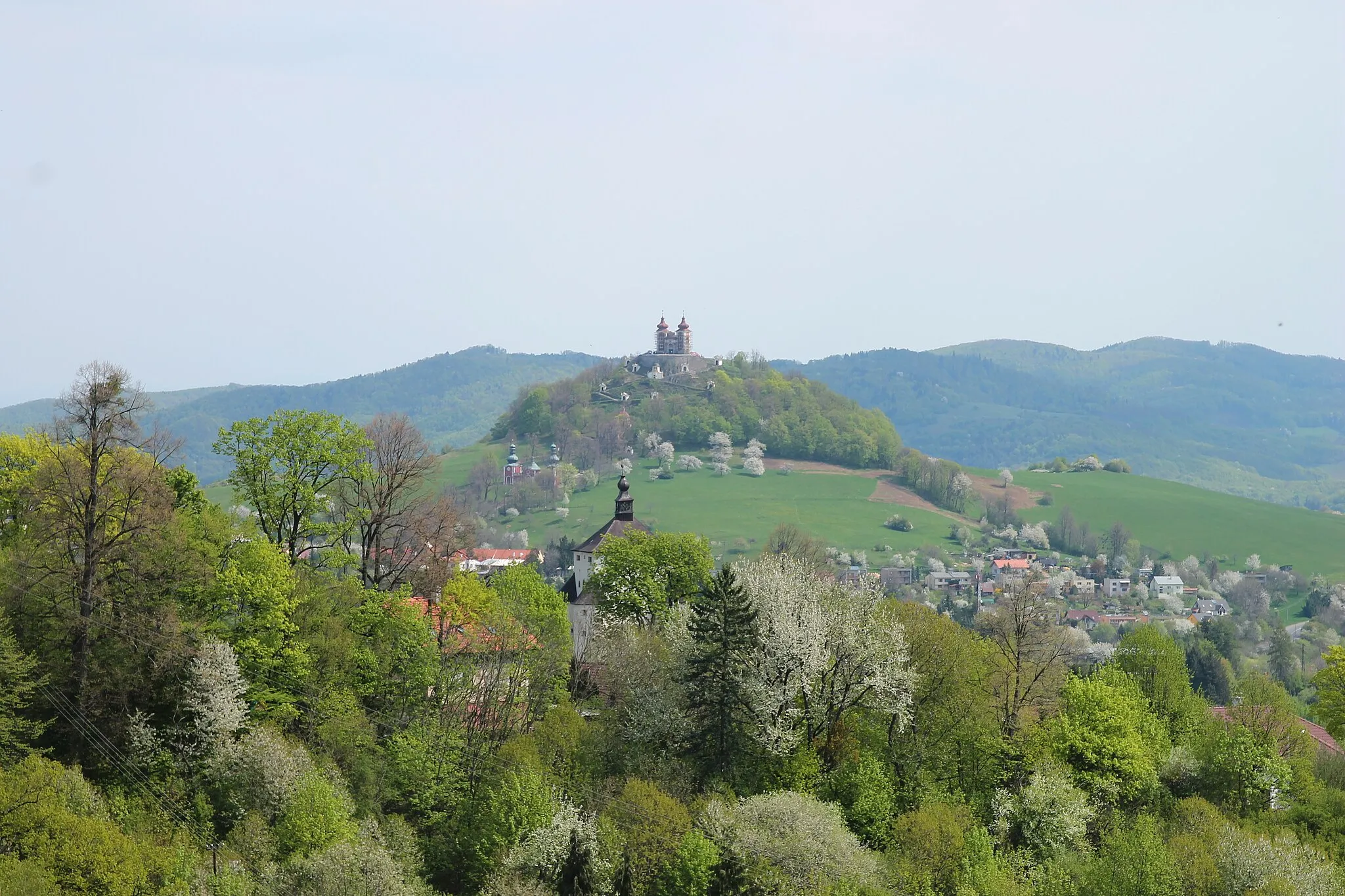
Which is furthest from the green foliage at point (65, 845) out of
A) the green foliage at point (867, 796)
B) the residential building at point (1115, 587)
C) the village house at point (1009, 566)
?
the residential building at point (1115, 587)

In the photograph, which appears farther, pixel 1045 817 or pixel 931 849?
pixel 1045 817

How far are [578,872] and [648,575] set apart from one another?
22.0 metres

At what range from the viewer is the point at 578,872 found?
4072 centimetres

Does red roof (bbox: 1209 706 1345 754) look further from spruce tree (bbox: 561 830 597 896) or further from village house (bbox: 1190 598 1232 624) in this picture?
village house (bbox: 1190 598 1232 624)

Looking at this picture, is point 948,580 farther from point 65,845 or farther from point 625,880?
point 65,845


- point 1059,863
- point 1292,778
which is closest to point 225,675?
point 1059,863

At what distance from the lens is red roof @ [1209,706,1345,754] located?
5827cm

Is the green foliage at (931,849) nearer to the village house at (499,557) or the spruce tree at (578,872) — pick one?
the spruce tree at (578,872)

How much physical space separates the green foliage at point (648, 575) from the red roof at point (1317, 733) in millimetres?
23975

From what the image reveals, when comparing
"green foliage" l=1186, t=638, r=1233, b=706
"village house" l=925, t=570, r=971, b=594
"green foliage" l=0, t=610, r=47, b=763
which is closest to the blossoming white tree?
"green foliage" l=0, t=610, r=47, b=763

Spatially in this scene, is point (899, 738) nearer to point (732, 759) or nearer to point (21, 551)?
point (732, 759)

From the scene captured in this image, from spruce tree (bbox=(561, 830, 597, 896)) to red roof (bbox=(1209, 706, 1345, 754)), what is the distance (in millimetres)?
31350

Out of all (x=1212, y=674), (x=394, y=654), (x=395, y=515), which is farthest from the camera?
(x=1212, y=674)

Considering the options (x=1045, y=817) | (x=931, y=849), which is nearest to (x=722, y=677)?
(x=931, y=849)
